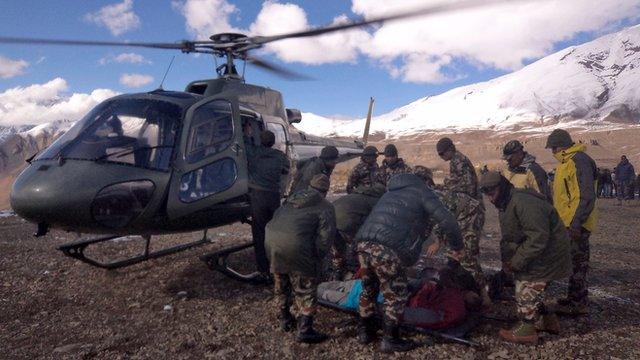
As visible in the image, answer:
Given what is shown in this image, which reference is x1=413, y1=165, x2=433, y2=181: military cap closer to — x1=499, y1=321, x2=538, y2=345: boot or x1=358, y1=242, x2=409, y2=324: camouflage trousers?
x1=358, y1=242, x2=409, y2=324: camouflage trousers

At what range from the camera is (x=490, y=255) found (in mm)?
8312

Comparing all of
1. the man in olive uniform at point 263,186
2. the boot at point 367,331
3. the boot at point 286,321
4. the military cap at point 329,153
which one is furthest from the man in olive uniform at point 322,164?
the boot at point 367,331

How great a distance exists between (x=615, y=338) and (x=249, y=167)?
14.5ft

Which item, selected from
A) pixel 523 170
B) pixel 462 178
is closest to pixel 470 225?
pixel 462 178

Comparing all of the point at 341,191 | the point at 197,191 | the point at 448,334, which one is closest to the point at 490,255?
the point at 448,334

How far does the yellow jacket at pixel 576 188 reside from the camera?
→ 4828 mm

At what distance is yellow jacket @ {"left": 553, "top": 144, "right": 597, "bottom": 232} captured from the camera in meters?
4.83

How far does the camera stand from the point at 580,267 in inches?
198

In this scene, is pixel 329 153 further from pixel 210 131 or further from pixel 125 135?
pixel 125 135

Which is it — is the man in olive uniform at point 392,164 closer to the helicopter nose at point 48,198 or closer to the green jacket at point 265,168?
the green jacket at point 265,168

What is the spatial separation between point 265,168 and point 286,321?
203cm

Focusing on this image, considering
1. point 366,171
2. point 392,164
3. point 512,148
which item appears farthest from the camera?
point 392,164

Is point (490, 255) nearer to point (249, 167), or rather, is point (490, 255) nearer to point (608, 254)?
point (608, 254)

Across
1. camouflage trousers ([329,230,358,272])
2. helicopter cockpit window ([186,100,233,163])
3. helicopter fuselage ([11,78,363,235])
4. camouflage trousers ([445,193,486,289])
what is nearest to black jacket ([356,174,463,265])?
camouflage trousers ([445,193,486,289])
